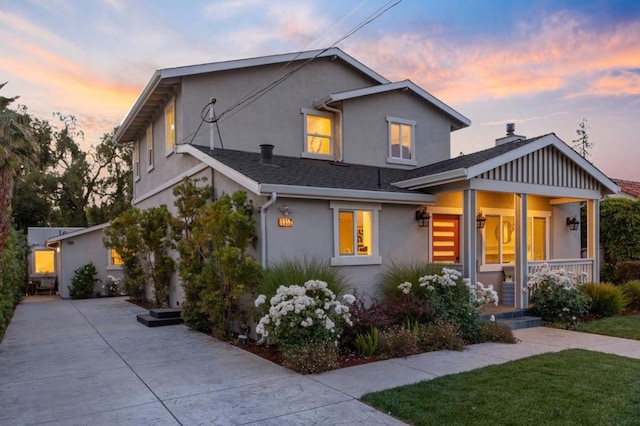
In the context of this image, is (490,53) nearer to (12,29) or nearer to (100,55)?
(100,55)

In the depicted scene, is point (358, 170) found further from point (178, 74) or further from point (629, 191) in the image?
point (629, 191)

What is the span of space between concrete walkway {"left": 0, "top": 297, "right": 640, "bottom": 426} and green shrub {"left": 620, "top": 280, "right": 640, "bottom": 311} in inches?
151

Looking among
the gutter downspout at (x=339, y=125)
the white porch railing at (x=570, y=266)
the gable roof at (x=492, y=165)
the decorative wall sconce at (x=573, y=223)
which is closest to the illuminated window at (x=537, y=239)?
the decorative wall sconce at (x=573, y=223)

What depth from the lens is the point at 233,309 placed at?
9.19 m

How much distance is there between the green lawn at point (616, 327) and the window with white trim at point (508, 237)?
289cm

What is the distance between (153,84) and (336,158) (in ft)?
17.7

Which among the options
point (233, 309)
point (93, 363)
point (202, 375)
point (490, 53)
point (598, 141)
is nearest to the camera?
point (202, 375)

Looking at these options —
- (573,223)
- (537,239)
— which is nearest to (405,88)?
(537,239)

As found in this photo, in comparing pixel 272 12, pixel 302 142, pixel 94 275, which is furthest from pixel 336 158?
pixel 94 275

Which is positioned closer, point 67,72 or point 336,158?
point 336,158

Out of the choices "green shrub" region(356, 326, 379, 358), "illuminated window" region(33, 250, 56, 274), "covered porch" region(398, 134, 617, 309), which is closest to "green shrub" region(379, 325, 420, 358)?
"green shrub" region(356, 326, 379, 358)

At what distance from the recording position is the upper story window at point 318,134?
44.0 feet

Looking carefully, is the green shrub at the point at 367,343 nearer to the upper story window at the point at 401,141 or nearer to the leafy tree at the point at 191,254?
the leafy tree at the point at 191,254

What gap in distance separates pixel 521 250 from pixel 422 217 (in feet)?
7.81
